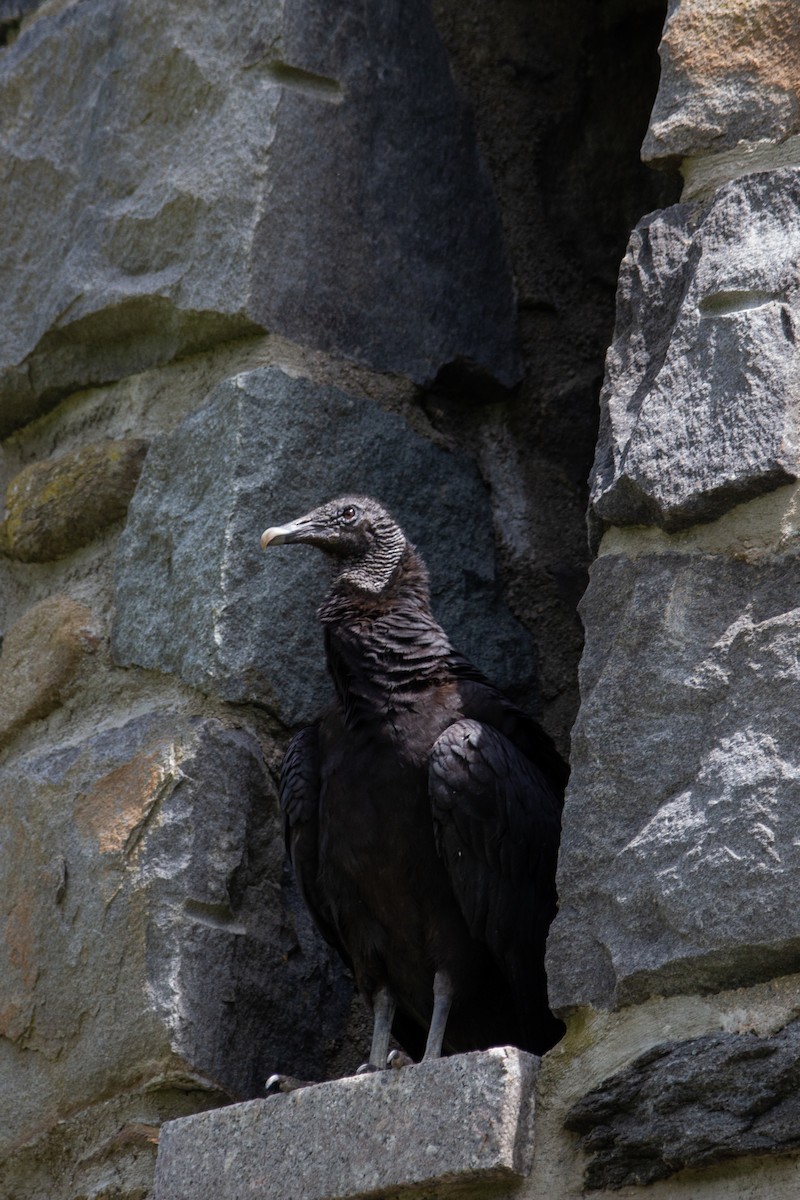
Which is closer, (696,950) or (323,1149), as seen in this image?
(696,950)

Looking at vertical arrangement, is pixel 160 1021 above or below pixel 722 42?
below

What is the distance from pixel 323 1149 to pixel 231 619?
965 millimetres

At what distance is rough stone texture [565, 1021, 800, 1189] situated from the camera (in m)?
1.91

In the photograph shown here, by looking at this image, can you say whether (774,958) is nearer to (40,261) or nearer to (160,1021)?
(160,1021)

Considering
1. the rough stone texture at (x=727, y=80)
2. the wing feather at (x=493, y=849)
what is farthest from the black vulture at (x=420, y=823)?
the rough stone texture at (x=727, y=80)

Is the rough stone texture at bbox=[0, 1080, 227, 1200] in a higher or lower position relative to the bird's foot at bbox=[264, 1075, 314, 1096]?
lower

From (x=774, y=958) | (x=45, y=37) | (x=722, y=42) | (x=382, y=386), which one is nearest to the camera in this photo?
(x=774, y=958)

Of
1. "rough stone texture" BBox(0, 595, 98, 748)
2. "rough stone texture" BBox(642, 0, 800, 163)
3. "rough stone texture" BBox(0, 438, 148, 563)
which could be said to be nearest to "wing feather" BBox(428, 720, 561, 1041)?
"rough stone texture" BBox(0, 595, 98, 748)

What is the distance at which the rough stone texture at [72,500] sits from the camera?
3.10m

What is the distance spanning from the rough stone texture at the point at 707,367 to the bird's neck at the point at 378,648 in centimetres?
61

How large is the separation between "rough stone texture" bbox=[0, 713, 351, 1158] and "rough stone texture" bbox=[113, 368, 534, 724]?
140mm

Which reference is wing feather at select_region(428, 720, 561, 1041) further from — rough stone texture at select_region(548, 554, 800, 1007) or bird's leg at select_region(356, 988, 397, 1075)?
rough stone texture at select_region(548, 554, 800, 1007)

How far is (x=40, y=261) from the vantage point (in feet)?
10.9

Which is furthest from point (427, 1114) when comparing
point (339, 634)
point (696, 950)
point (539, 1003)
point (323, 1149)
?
point (339, 634)
